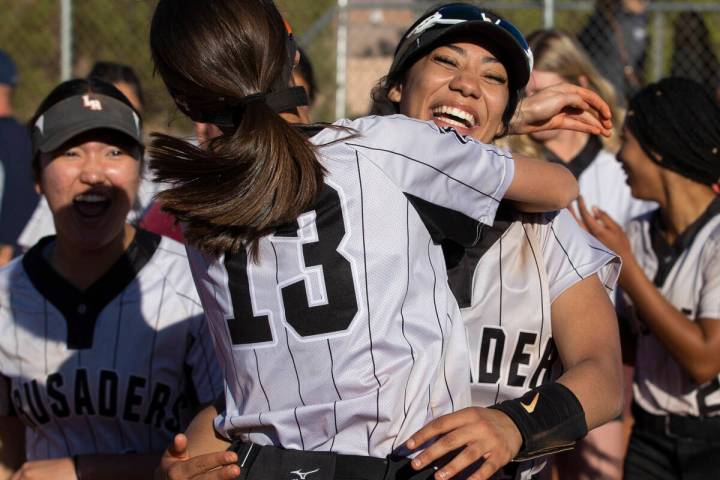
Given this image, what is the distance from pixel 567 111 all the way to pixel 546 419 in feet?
2.86

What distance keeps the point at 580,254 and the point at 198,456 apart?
3.45 feet

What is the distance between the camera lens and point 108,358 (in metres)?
3.36

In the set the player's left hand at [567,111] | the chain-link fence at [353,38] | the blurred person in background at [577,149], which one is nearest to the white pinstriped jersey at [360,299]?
the player's left hand at [567,111]

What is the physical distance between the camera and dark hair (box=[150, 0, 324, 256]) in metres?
2.12

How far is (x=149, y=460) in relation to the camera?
128 inches

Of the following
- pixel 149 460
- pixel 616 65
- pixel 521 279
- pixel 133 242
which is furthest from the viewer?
pixel 616 65

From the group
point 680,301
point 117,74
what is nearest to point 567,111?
point 680,301

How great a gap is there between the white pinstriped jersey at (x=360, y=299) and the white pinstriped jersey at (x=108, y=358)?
1097mm

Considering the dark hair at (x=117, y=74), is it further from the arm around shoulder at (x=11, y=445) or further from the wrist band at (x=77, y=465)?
the wrist band at (x=77, y=465)

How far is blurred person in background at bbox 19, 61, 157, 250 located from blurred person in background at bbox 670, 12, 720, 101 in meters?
4.98

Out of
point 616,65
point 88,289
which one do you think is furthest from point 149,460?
point 616,65

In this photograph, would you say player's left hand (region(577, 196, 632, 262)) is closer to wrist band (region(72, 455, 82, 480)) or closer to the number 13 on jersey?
the number 13 on jersey

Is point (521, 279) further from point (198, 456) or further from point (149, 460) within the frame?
point (149, 460)

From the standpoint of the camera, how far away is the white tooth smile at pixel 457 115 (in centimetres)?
274
